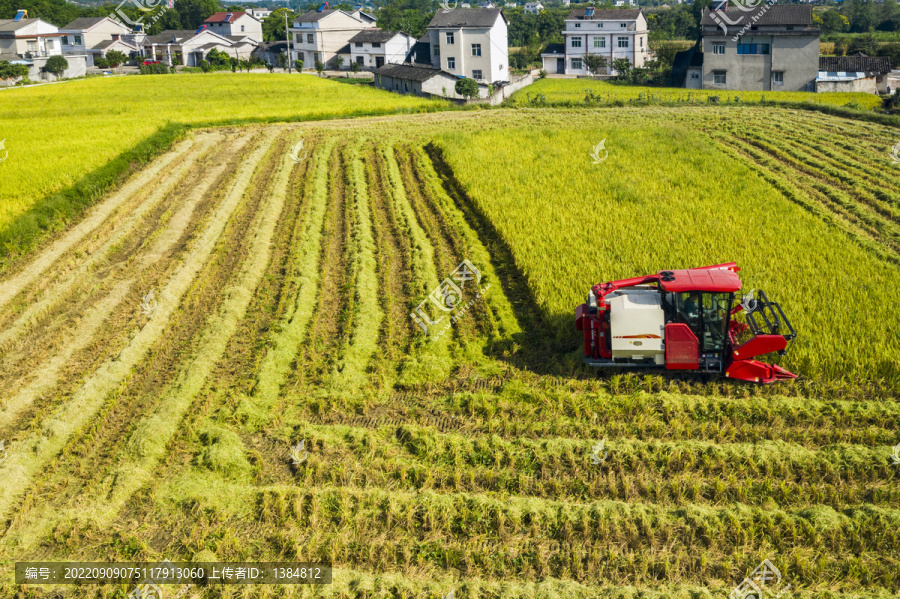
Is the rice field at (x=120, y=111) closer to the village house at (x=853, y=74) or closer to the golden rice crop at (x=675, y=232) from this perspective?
the golden rice crop at (x=675, y=232)

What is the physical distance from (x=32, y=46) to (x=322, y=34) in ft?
107

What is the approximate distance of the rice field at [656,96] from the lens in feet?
136

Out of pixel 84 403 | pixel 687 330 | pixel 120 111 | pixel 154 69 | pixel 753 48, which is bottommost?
pixel 84 403

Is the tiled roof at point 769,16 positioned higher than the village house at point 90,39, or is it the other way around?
the village house at point 90,39

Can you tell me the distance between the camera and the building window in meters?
50.8

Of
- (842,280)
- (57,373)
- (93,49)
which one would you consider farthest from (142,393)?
(93,49)

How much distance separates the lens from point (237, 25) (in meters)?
96.6

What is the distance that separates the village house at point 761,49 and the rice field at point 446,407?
3396 cm

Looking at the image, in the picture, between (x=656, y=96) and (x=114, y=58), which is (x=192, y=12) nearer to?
(x=114, y=58)

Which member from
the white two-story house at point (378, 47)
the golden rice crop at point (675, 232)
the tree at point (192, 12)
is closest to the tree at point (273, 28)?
the tree at point (192, 12)

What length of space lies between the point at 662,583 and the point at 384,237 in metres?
13.0

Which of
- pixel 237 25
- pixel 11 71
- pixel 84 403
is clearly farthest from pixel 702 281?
pixel 237 25

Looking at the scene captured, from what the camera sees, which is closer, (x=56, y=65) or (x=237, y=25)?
(x=56, y=65)

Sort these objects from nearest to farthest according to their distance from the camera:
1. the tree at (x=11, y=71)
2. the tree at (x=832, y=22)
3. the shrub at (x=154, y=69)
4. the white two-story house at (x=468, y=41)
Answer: the white two-story house at (x=468, y=41), the tree at (x=11, y=71), the shrub at (x=154, y=69), the tree at (x=832, y=22)
